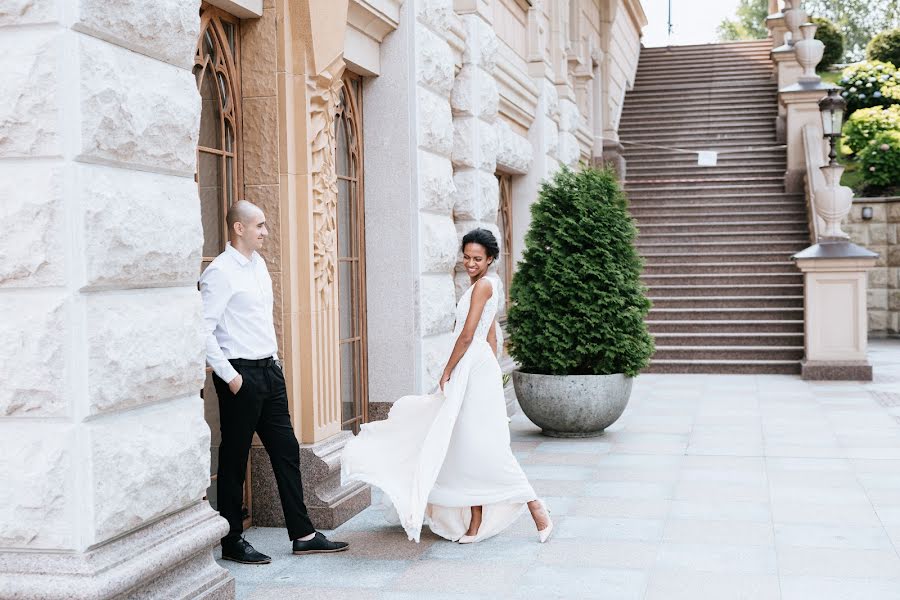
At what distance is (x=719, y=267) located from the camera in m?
17.4

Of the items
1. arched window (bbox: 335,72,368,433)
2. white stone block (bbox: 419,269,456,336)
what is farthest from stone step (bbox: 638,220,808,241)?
arched window (bbox: 335,72,368,433)

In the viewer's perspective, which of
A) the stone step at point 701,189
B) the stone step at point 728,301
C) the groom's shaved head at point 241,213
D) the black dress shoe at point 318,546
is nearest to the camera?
the groom's shaved head at point 241,213

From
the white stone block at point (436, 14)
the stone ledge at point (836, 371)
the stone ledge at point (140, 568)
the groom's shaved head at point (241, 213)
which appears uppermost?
the white stone block at point (436, 14)

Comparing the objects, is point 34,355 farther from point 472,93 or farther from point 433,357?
point 472,93

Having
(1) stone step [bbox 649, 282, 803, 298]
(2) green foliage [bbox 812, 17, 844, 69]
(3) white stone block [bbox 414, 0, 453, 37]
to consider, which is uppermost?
(2) green foliage [bbox 812, 17, 844, 69]

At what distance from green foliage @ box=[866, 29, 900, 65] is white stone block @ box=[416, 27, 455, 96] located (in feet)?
74.8

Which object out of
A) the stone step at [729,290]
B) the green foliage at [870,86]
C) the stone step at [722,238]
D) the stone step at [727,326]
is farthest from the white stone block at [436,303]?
the green foliage at [870,86]

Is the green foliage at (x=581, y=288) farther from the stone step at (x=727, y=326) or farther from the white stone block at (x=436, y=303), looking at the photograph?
the stone step at (x=727, y=326)

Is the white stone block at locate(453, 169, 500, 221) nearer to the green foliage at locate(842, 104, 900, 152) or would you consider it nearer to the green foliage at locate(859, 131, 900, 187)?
the green foliage at locate(859, 131, 900, 187)

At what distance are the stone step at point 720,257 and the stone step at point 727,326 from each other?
1.82 meters

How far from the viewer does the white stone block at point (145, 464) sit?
381 cm

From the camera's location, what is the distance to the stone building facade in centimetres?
374

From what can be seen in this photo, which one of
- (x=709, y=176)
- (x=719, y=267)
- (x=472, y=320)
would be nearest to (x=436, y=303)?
(x=472, y=320)

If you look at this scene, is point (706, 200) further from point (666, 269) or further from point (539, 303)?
point (539, 303)
